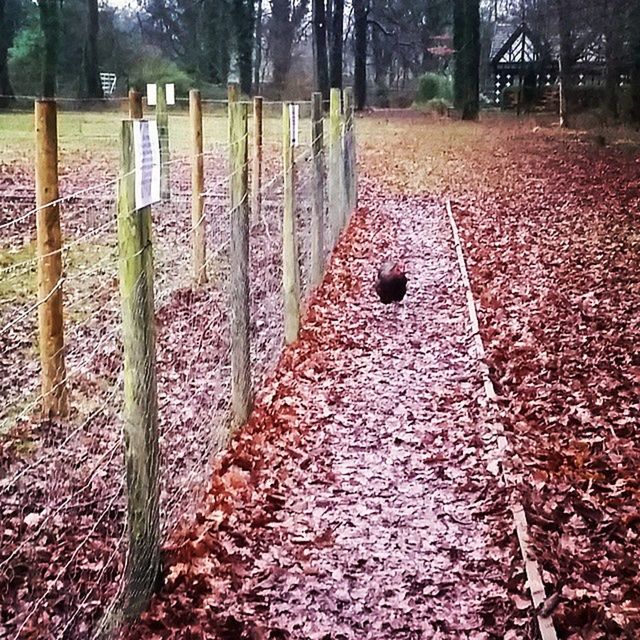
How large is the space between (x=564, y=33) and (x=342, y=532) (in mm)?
30827

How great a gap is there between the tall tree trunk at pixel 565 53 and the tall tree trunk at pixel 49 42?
19.3 m

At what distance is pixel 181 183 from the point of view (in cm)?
1928

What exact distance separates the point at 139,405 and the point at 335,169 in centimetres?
982

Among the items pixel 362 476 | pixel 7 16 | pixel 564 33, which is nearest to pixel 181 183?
pixel 362 476

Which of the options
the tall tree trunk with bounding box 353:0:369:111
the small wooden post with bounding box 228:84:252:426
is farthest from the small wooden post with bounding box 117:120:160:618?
the tall tree trunk with bounding box 353:0:369:111

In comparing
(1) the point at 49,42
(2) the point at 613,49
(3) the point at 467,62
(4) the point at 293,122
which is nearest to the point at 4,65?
(1) the point at 49,42

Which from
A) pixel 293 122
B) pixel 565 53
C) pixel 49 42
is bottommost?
pixel 293 122

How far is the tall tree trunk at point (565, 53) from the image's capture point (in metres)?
31.3

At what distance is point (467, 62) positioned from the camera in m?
46.6

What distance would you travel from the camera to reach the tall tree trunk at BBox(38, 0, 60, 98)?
132 feet

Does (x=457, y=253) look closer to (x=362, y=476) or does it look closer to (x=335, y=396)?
(x=335, y=396)

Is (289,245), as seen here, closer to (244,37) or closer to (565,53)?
(565,53)

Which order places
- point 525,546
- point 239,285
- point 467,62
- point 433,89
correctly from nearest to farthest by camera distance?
point 525,546, point 239,285, point 467,62, point 433,89

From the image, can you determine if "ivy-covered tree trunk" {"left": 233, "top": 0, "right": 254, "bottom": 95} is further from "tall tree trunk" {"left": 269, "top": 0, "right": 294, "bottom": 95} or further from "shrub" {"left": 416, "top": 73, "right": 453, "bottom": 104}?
"shrub" {"left": 416, "top": 73, "right": 453, "bottom": 104}
